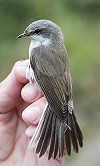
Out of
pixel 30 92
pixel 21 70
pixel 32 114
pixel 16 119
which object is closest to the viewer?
pixel 32 114

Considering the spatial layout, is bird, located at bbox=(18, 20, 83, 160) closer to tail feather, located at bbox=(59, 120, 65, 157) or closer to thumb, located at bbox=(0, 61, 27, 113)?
tail feather, located at bbox=(59, 120, 65, 157)

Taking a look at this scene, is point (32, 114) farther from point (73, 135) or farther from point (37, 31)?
point (37, 31)

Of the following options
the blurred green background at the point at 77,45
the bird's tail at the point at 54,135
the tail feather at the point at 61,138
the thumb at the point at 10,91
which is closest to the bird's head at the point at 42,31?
the thumb at the point at 10,91

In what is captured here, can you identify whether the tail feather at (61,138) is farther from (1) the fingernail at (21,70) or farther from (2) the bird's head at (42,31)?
(2) the bird's head at (42,31)

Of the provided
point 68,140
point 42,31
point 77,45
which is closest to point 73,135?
point 68,140

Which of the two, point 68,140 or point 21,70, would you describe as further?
point 21,70
